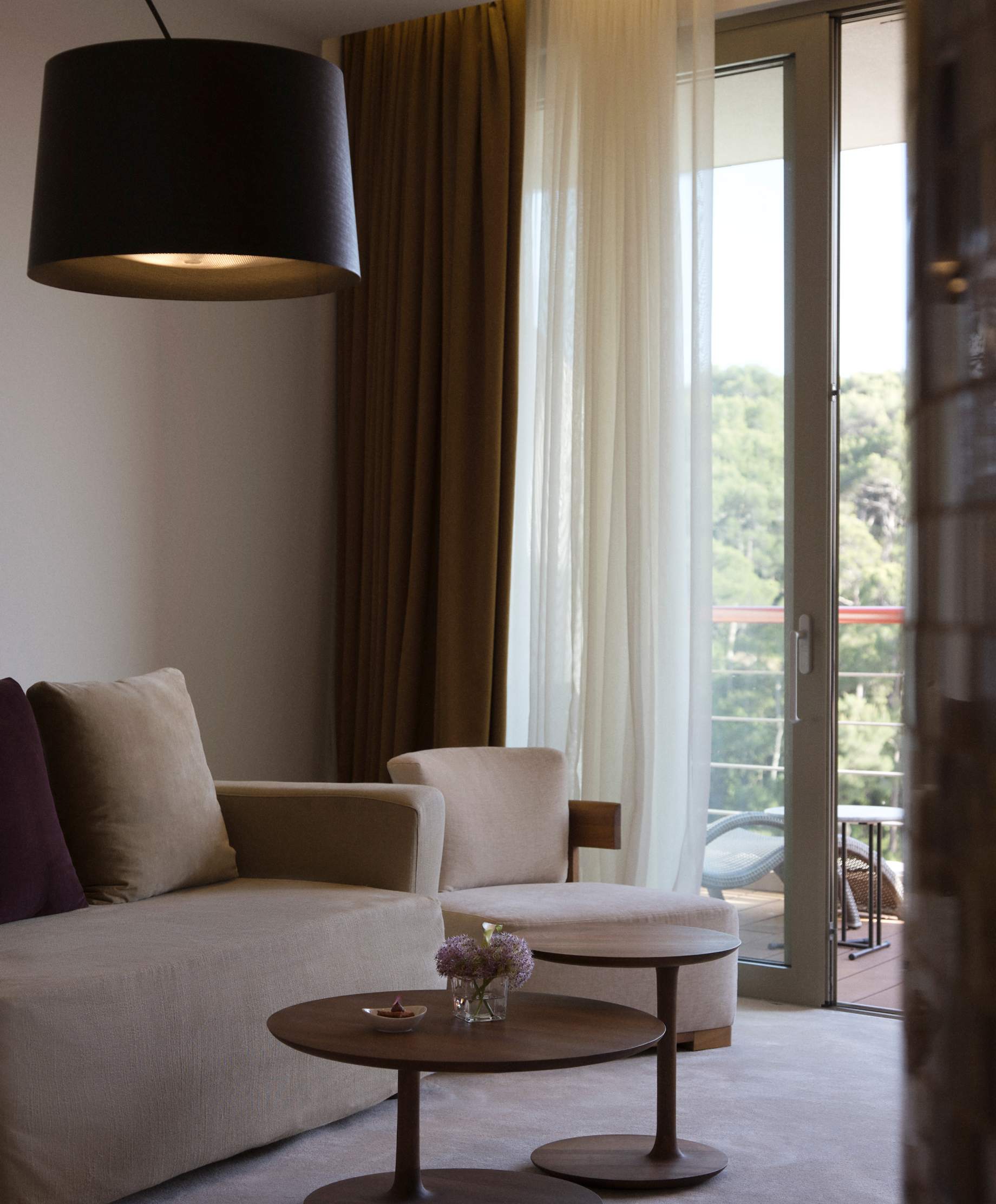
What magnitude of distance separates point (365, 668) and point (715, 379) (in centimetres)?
157

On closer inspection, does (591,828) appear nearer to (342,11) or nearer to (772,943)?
(772,943)

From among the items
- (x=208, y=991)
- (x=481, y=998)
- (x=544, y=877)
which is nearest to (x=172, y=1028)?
(x=208, y=991)

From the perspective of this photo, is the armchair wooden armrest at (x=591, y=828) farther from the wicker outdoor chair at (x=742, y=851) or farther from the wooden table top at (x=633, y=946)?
the wooden table top at (x=633, y=946)

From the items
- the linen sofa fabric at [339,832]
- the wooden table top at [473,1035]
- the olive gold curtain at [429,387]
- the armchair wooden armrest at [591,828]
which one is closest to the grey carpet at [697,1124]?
the wooden table top at [473,1035]

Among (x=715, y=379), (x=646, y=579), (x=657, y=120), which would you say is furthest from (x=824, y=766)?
(x=657, y=120)

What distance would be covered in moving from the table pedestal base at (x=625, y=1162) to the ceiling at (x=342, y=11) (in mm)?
3609

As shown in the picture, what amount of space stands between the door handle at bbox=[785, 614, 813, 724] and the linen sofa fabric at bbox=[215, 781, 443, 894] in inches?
50.3

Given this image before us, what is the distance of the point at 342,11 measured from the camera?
4.58 meters

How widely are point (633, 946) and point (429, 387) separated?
95.1 inches

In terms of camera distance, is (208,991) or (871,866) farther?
(871,866)

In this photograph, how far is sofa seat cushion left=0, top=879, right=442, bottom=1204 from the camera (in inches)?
83.6

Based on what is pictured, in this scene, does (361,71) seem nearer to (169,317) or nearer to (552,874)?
(169,317)

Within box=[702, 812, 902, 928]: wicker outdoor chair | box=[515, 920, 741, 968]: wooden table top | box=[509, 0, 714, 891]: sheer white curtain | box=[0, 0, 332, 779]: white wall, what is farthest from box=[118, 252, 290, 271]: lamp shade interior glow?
box=[702, 812, 902, 928]: wicker outdoor chair

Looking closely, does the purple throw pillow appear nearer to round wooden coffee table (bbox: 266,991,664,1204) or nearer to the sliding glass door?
round wooden coffee table (bbox: 266,991,664,1204)
